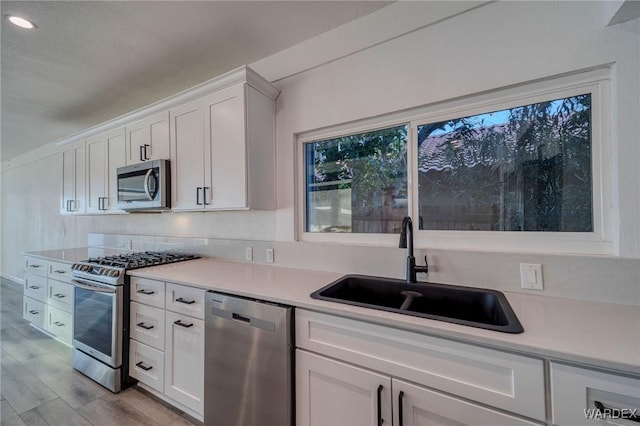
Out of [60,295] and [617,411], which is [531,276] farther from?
[60,295]

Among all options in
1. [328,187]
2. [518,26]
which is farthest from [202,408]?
[518,26]

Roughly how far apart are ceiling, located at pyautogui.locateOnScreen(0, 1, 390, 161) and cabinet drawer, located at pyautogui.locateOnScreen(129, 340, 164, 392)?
2.20 meters

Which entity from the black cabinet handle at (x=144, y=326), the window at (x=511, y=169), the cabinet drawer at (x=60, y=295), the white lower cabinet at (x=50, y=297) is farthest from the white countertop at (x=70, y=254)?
the window at (x=511, y=169)

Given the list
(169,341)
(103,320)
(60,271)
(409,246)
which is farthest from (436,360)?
(60,271)

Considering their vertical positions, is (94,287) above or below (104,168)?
below

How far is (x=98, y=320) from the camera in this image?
6.54ft

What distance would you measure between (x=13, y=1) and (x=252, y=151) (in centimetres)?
156

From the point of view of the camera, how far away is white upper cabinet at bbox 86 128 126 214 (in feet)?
8.65

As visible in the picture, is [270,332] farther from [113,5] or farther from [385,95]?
[113,5]

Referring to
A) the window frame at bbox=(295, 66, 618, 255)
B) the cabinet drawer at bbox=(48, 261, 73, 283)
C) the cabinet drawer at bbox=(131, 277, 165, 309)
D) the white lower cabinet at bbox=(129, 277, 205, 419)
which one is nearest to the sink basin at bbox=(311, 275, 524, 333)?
the window frame at bbox=(295, 66, 618, 255)

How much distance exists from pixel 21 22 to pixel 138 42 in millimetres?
640

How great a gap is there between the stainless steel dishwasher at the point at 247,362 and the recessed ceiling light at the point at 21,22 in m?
2.11

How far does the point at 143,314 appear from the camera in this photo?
185 centimetres

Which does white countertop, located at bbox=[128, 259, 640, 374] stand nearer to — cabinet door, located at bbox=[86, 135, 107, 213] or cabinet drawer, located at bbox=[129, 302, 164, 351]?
cabinet drawer, located at bbox=[129, 302, 164, 351]
